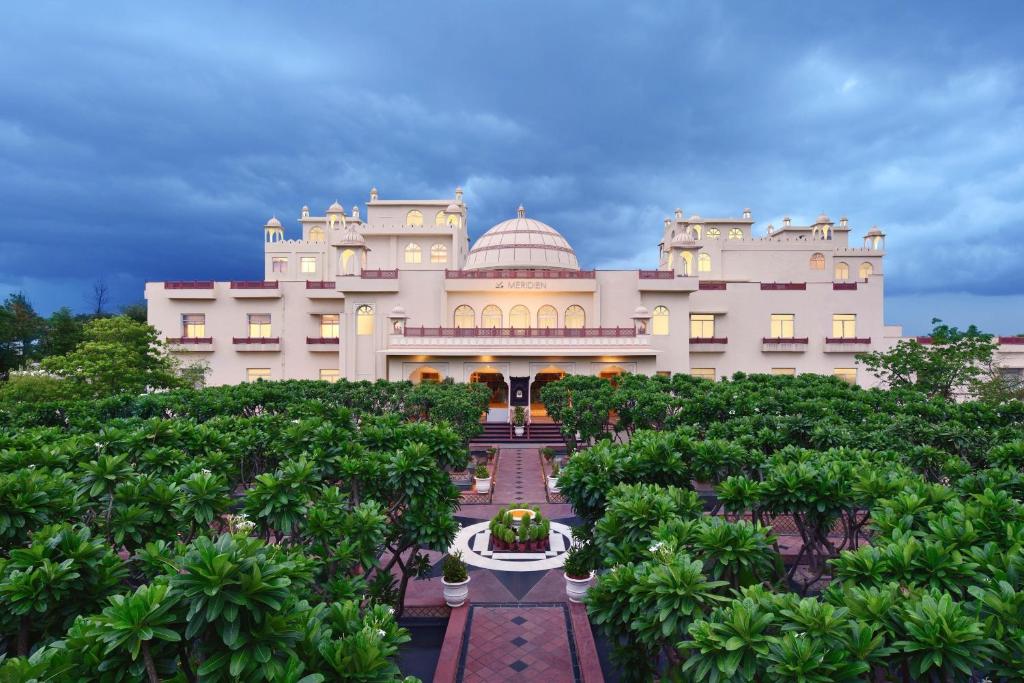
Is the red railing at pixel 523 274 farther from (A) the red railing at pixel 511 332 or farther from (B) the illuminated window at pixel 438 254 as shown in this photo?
(B) the illuminated window at pixel 438 254

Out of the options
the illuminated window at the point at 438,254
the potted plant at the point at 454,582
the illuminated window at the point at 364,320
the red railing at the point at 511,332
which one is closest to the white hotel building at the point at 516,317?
the illuminated window at the point at 364,320

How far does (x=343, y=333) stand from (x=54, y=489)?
82.6 feet

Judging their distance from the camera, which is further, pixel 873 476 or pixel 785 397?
pixel 785 397

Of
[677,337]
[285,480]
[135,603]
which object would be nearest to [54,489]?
[285,480]

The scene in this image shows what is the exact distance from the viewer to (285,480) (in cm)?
599

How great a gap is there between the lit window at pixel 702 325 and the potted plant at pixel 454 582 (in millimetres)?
26807

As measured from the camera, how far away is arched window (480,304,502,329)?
32031 mm

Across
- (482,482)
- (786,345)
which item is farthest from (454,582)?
(786,345)

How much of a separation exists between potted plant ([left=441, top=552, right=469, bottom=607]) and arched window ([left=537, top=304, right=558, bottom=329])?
23.0m

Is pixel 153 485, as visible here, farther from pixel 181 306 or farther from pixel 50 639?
pixel 181 306

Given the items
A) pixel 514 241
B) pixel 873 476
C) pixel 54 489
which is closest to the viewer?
pixel 54 489

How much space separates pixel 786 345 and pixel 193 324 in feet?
126

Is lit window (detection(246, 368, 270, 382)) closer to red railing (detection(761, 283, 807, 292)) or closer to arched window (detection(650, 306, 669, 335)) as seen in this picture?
arched window (detection(650, 306, 669, 335))

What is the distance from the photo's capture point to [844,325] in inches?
1275
